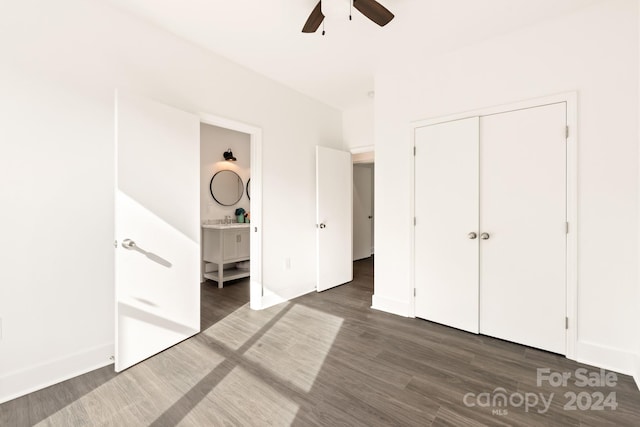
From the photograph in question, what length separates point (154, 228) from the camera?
2281 millimetres

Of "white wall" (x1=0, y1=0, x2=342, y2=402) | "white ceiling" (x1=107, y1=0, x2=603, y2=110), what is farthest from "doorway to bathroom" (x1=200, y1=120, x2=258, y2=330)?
"white wall" (x1=0, y1=0, x2=342, y2=402)

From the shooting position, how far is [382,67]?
3184 mm

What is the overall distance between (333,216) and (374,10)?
2.62 meters

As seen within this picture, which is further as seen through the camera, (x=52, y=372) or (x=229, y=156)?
(x=229, y=156)

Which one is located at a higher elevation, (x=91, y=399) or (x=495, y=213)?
(x=495, y=213)

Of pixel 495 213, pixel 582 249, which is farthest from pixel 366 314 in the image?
pixel 582 249

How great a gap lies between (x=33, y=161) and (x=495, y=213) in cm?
360

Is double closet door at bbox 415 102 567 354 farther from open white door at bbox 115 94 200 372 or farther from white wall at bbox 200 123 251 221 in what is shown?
white wall at bbox 200 123 251 221

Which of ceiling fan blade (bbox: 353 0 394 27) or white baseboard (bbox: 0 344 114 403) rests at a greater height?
ceiling fan blade (bbox: 353 0 394 27)

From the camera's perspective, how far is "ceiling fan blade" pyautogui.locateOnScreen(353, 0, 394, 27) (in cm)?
191

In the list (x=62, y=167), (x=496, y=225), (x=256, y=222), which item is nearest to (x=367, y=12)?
(x=496, y=225)

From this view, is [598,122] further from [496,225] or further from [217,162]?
[217,162]

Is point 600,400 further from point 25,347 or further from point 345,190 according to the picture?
point 25,347

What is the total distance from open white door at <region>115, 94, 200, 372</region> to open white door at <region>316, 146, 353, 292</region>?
1751mm
